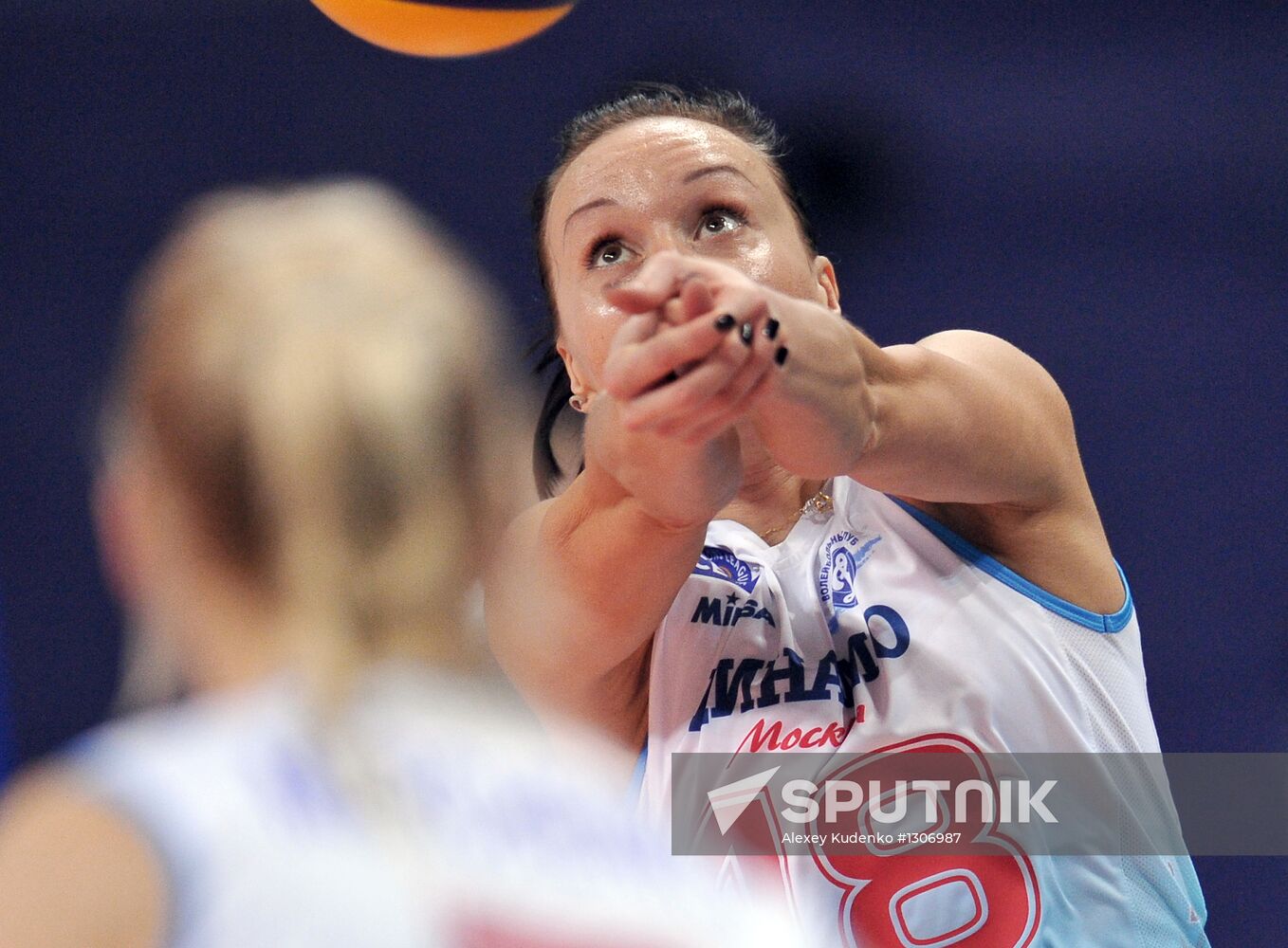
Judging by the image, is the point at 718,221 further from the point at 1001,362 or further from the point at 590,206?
the point at 1001,362

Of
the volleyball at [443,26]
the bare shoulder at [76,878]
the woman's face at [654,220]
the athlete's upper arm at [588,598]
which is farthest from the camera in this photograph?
the volleyball at [443,26]

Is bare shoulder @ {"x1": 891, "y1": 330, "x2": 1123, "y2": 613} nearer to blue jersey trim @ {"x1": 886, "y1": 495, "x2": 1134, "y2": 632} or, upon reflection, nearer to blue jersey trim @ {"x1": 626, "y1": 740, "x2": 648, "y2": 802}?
blue jersey trim @ {"x1": 886, "y1": 495, "x2": 1134, "y2": 632}

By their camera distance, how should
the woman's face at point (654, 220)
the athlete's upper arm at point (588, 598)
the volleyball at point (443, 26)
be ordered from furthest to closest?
the volleyball at point (443, 26) < the woman's face at point (654, 220) < the athlete's upper arm at point (588, 598)

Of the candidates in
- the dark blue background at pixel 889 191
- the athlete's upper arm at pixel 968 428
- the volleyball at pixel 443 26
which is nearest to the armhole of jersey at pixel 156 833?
the athlete's upper arm at pixel 968 428

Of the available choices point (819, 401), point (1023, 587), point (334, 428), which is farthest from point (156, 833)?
point (1023, 587)

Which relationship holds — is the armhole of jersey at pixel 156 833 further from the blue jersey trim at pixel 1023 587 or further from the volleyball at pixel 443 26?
the volleyball at pixel 443 26

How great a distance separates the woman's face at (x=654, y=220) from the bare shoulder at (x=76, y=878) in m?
0.79

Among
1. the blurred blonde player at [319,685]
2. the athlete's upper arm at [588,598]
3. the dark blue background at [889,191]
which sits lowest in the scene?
the blurred blonde player at [319,685]

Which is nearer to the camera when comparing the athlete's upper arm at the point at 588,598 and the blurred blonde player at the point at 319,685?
the blurred blonde player at the point at 319,685

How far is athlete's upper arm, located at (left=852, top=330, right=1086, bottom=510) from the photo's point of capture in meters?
0.95

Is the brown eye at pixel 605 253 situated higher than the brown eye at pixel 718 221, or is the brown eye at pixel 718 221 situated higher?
the brown eye at pixel 718 221

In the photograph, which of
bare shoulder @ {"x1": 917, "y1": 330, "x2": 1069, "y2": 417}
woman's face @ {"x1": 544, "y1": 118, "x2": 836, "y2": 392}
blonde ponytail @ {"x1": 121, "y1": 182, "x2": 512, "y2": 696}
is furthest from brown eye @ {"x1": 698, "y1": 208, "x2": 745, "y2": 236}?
blonde ponytail @ {"x1": 121, "y1": 182, "x2": 512, "y2": 696}

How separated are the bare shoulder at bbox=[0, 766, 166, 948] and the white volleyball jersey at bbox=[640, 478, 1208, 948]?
2.32 feet

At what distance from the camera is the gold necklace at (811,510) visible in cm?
123
